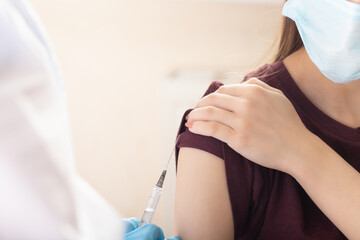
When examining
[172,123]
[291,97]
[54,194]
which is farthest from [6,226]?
[172,123]

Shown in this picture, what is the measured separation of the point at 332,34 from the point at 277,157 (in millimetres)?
267

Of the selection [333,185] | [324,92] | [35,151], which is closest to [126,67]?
[324,92]

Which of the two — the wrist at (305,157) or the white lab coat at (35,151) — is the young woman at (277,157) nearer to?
the wrist at (305,157)

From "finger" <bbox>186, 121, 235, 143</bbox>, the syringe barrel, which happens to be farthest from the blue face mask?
the syringe barrel

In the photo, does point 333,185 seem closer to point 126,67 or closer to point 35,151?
point 35,151

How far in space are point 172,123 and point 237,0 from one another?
77 centimetres

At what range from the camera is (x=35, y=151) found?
27 cm

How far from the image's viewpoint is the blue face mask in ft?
2.66

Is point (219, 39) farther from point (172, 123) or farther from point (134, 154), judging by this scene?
point (134, 154)

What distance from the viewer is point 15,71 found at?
292 millimetres

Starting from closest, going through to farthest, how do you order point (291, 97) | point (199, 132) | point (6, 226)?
point (6, 226) < point (199, 132) < point (291, 97)

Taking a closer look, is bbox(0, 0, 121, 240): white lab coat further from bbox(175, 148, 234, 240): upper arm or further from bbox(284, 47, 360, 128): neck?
bbox(284, 47, 360, 128): neck

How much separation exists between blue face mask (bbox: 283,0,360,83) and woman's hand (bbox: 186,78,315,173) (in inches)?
5.8

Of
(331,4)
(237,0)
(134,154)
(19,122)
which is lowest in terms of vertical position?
(134,154)
